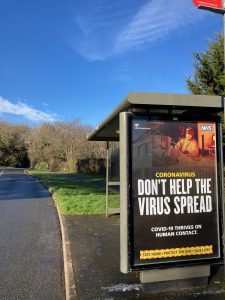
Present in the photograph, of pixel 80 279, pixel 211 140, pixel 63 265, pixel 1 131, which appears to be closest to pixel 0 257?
pixel 63 265

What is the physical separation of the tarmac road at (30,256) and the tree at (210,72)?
26.6 ft

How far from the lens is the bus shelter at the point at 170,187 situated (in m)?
4.35

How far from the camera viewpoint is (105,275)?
199 inches

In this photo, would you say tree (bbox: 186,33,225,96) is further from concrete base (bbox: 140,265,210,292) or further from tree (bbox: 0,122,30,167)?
tree (bbox: 0,122,30,167)

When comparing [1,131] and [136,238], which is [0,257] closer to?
[136,238]

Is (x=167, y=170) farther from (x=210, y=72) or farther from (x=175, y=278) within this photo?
(x=210, y=72)

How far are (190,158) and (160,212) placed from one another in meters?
0.80

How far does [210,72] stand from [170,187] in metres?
11.3

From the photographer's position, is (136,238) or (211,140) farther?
(211,140)

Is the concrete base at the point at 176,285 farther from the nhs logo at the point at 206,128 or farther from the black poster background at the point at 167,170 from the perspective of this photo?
the nhs logo at the point at 206,128

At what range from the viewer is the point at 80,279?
4859mm

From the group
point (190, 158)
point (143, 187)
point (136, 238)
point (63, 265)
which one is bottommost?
point (63, 265)

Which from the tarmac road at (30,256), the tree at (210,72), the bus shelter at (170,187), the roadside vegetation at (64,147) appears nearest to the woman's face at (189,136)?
the bus shelter at (170,187)

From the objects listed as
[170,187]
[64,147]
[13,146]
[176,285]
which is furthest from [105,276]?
[13,146]
